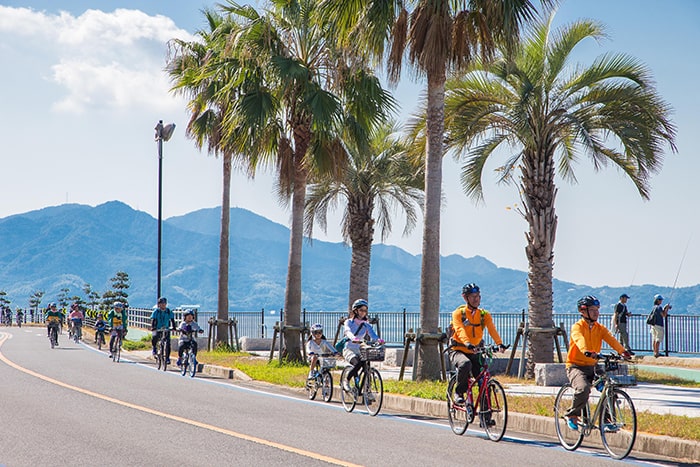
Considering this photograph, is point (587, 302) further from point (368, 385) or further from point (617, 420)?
point (368, 385)

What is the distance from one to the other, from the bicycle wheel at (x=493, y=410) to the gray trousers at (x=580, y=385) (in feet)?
2.98

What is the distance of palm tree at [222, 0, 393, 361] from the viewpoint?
22.6 m

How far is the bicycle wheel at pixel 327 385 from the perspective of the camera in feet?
51.7

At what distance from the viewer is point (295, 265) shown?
23.8 m

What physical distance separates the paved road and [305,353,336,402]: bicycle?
1.27 ft

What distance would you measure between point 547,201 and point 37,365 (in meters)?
14.1

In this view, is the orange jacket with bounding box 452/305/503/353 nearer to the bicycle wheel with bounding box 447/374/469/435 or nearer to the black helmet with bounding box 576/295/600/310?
the bicycle wheel with bounding box 447/374/469/435

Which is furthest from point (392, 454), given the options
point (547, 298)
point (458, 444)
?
point (547, 298)

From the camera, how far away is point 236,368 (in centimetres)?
2155

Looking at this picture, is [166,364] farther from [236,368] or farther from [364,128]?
[364,128]

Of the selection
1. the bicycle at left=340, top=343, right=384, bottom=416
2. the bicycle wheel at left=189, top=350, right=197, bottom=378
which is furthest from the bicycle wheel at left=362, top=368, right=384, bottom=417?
the bicycle wheel at left=189, top=350, right=197, bottom=378

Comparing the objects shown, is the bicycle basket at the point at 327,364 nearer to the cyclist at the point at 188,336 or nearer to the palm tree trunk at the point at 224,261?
the cyclist at the point at 188,336

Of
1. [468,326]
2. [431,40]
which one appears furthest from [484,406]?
[431,40]

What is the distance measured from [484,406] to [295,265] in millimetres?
13121
